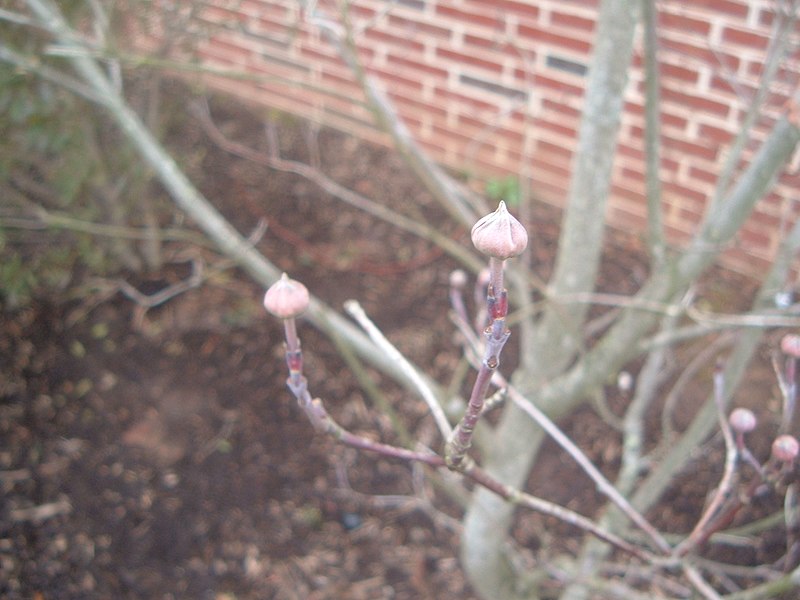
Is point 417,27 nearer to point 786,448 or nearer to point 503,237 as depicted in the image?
point 786,448

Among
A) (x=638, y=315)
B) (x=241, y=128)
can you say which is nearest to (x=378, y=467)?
(x=638, y=315)

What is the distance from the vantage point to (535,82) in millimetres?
3016

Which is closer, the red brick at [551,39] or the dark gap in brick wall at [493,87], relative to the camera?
the red brick at [551,39]

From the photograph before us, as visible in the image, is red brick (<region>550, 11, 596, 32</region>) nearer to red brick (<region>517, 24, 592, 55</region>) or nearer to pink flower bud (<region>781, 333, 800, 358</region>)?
red brick (<region>517, 24, 592, 55</region>)

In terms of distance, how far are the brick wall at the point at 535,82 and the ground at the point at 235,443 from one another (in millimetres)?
298

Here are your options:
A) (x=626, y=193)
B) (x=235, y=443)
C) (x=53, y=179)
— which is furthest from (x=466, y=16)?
(x=235, y=443)

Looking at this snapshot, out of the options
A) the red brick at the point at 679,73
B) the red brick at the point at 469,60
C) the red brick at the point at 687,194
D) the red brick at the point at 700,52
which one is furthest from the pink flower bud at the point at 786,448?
the red brick at the point at 469,60

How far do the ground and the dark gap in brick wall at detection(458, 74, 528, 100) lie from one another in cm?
54

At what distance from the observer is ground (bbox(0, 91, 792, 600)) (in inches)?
83.3

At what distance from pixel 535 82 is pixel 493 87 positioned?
0.73 ft

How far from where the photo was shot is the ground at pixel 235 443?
2.12 m

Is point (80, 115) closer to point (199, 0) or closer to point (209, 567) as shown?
point (199, 0)

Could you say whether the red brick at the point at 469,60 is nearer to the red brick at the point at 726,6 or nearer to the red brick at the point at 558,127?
the red brick at the point at 558,127

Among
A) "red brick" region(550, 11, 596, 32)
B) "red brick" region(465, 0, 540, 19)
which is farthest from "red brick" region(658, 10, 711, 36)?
"red brick" region(465, 0, 540, 19)
